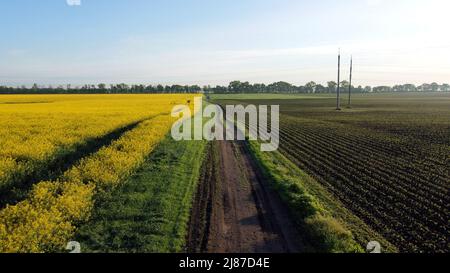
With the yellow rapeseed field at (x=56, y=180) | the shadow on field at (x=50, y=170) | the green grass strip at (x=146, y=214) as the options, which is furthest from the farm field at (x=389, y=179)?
the shadow on field at (x=50, y=170)

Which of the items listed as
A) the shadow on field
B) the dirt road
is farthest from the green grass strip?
the shadow on field

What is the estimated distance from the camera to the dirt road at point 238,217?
8.84 m

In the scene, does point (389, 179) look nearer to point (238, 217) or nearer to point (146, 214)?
point (238, 217)

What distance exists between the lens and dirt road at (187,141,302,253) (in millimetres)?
8844

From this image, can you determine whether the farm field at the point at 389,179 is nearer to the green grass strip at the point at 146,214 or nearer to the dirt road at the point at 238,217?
the dirt road at the point at 238,217

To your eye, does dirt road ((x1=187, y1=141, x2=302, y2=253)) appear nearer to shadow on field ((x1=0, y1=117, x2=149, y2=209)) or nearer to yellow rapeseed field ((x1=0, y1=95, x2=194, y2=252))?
yellow rapeseed field ((x1=0, y1=95, x2=194, y2=252))

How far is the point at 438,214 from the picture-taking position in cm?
1084

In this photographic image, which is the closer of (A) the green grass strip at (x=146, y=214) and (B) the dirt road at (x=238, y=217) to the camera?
(A) the green grass strip at (x=146, y=214)

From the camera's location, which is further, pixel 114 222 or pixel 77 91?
pixel 77 91

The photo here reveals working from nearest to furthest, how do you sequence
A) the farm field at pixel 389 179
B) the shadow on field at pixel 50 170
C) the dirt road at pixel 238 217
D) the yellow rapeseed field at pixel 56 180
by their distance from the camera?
the yellow rapeseed field at pixel 56 180, the dirt road at pixel 238 217, the farm field at pixel 389 179, the shadow on field at pixel 50 170
